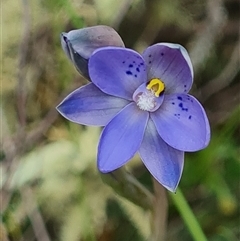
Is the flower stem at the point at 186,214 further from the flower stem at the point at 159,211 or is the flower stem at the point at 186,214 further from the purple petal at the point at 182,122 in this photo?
the purple petal at the point at 182,122

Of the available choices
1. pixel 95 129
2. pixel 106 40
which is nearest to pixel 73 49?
pixel 106 40

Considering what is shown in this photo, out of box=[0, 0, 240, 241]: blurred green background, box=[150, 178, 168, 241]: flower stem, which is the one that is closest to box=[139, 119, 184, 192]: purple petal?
box=[150, 178, 168, 241]: flower stem

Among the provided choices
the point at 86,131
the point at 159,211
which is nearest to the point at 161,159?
the point at 159,211

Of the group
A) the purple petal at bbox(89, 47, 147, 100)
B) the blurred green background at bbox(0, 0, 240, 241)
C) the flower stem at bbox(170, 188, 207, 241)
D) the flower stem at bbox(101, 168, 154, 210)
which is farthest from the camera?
the blurred green background at bbox(0, 0, 240, 241)

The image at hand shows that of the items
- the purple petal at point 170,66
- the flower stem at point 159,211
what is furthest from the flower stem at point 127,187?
the purple petal at point 170,66

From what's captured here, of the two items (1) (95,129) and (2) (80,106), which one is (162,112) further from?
(1) (95,129)

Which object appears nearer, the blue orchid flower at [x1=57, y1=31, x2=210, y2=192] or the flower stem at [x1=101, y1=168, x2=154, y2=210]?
the blue orchid flower at [x1=57, y1=31, x2=210, y2=192]

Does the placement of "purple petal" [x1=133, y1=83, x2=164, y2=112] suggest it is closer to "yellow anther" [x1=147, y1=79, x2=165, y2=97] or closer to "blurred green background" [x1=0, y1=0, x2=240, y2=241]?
"yellow anther" [x1=147, y1=79, x2=165, y2=97]

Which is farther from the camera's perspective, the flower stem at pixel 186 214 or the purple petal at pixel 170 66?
the flower stem at pixel 186 214
